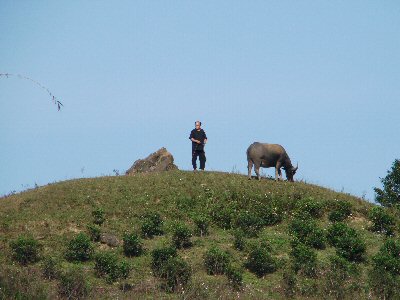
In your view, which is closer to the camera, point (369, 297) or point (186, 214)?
point (369, 297)

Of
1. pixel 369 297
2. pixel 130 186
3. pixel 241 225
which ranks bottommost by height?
pixel 369 297

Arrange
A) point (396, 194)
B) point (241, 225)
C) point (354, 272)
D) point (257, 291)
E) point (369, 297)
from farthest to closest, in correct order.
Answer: point (396, 194), point (241, 225), point (354, 272), point (257, 291), point (369, 297)

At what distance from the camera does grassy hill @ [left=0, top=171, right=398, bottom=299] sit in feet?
78.3

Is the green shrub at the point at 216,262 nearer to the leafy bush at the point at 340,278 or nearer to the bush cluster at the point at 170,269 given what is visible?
the bush cluster at the point at 170,269

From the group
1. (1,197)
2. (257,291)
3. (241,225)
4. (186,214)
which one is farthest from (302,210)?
(1,197)

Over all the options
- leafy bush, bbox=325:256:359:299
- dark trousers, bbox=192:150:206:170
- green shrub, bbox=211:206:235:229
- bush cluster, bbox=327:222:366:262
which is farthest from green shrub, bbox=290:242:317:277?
dark trousers, bbox=192:150:206:170

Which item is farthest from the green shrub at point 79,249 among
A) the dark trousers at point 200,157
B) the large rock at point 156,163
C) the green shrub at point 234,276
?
the large rock at point 156,163

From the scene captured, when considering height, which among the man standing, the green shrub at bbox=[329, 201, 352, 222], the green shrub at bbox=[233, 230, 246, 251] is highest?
the man standing

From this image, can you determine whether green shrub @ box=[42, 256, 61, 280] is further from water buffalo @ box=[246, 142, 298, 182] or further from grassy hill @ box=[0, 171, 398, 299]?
water buffalo @ box=[246, 142, 298, 182]

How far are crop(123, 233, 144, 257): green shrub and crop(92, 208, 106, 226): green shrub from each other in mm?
A: 3235

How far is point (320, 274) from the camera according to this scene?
25.6m

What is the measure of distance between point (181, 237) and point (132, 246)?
2.31 meters

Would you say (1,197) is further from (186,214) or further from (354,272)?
(354,272)

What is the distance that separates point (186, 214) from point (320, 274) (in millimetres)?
8623
